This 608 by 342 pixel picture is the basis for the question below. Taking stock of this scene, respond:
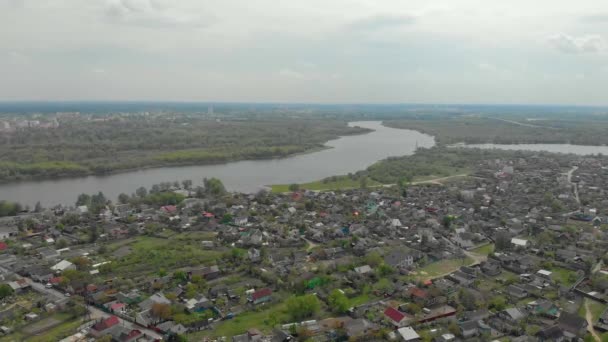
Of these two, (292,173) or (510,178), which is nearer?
(510,178)

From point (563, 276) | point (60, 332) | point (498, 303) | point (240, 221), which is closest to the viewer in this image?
point (60, 332)

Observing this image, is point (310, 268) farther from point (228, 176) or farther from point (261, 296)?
point (228, 176)

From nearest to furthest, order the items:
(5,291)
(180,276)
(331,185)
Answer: (5,291)
(180,276)
(331,185)

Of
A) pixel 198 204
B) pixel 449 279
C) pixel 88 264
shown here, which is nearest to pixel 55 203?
pixel 198 204

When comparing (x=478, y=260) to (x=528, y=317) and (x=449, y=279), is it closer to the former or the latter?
(x=449, y=279)

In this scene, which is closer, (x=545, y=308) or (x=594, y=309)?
(x=545, y=308)

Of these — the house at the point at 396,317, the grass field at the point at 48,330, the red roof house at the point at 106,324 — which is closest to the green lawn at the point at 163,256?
the grass field at the point at 48,330

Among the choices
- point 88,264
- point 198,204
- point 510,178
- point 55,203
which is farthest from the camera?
point 510,178

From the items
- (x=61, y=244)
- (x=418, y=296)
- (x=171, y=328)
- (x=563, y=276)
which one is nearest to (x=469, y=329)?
(x=418, y=296)
